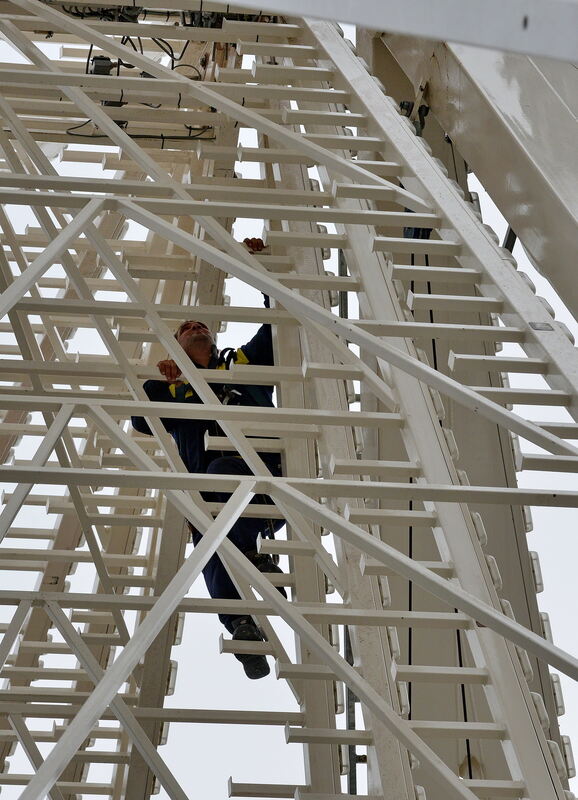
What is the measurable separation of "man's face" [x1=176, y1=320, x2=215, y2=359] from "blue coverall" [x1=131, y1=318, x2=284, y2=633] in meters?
0.12

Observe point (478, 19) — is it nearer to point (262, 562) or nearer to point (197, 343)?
point (197, 343)

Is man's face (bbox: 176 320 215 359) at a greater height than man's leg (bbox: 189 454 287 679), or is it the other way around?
man's face (bbox: 176 320 215 359)

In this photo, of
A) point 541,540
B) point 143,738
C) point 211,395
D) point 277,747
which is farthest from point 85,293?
point 277,747

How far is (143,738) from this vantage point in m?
5.70

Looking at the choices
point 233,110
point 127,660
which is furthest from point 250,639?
point 127,660

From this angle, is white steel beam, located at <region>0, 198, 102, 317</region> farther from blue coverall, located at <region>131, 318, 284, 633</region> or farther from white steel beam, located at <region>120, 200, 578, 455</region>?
blue coverall, located at <region>131, 318, 284, 633</region>

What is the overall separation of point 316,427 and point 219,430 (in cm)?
152

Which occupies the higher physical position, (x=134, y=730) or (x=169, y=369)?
(x=169, y=369)

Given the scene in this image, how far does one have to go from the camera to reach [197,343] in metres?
7.21

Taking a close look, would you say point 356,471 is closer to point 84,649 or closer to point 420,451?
point 420,451

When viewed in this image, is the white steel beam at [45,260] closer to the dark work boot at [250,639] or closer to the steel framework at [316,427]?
the steel framework at [316,427]

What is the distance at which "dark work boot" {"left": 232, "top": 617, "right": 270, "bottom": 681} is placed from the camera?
6.57 metres

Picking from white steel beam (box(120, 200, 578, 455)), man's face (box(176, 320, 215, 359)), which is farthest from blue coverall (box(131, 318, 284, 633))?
white steel beam (box(120, 200, 578, 455))

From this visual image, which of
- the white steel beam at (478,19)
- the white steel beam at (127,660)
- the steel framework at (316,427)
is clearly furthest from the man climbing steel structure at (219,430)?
the white steel beam at (478,19)
